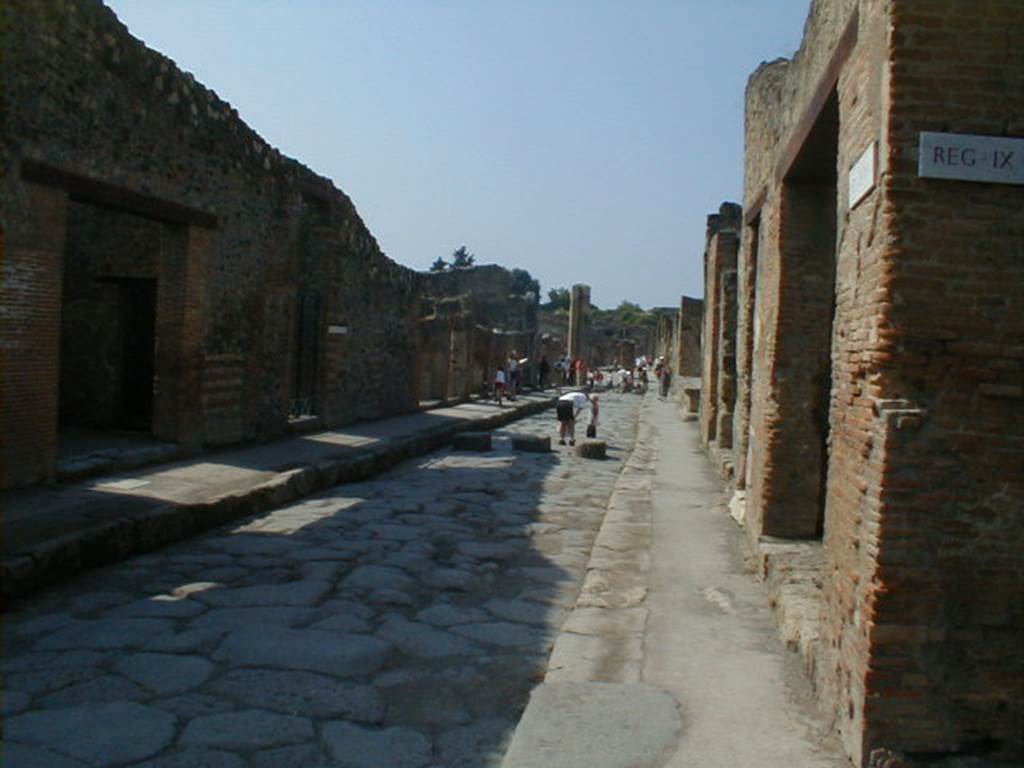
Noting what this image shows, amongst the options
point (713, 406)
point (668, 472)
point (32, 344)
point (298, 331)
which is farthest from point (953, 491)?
point (298, 331)

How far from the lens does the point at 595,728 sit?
11.8 feet

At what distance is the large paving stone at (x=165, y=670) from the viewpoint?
3.98 metres

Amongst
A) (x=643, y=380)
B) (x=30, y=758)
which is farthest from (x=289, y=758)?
(x=643, y=380)

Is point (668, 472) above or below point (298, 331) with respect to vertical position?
below

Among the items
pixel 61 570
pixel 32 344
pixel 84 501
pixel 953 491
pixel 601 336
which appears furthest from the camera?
pixel 601 336

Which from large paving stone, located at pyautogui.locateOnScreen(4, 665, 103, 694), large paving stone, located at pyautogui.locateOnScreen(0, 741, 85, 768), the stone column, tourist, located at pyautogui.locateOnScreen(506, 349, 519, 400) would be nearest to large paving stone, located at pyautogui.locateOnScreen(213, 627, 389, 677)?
large paving stone, located at pyautogui.locateOnScreen(4, 665, 103, 694)

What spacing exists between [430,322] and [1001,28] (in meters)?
17.8

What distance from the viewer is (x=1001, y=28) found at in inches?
130

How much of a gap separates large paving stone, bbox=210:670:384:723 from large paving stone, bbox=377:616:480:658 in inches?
21.8

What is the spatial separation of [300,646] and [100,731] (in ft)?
3.86

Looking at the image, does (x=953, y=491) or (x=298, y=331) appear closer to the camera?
(x=953, y=491)

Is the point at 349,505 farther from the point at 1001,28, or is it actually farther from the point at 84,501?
the point at 1001,28

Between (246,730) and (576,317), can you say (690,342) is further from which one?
(246,730)

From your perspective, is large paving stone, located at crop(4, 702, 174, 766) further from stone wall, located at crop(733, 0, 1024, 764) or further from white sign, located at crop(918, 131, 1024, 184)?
white sign, located at crop(918, 131, 1024, 184)
